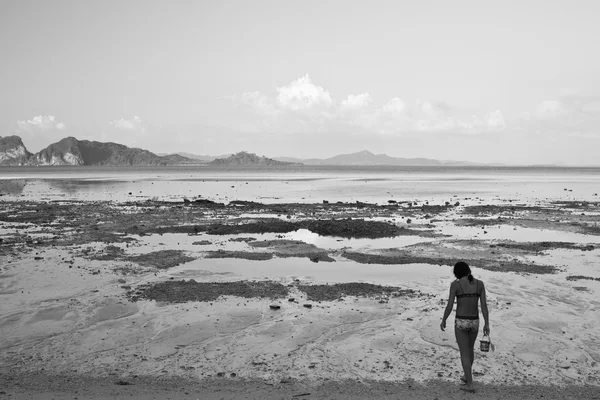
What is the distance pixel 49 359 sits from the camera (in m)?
10.4

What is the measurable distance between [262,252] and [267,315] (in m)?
9.25

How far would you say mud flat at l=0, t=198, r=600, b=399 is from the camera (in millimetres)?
9406

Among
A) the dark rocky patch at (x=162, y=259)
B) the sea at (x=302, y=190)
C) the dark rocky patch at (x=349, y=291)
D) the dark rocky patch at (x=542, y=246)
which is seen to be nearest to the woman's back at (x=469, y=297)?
the dark rocky patch at (x=349, y=291)

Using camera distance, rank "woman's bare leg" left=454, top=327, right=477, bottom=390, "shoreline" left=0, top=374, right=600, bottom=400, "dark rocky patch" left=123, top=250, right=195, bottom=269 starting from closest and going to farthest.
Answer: "shoreline" left=0, top=374, right=600, bottom=400, "woman's bare leg" left=454, top=327, right=477, bottom=390, "dark rocky patch" left=123, top=250, right=195, bottom=269

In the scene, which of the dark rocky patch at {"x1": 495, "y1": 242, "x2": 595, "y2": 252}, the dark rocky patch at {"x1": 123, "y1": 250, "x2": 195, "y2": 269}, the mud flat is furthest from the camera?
the dark rocky patch at {"x1": 495, "y1": 242, "x2": 595, "y2": 252}

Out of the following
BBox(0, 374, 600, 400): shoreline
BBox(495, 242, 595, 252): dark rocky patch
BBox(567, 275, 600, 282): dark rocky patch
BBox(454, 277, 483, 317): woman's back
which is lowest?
BBox(0, 374, 600, 400): shoreline

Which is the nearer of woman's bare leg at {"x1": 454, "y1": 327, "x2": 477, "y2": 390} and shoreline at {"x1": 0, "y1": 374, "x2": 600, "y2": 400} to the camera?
shoreline at {"x1": 0, "y1": 374, "x2": 600, "y2": 400}

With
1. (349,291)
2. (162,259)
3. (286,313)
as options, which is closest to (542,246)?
(349,291)

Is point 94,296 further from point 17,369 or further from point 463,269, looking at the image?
point 463,269

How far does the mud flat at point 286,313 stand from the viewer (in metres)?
9.41

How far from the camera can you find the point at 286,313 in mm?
13609

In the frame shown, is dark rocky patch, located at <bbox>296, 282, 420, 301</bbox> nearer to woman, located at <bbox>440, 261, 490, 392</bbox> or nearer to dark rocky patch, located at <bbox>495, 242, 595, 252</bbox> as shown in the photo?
woman, located at <bbox>440, 261, 490, 392</bbox>

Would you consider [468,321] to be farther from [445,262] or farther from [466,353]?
[445,262]

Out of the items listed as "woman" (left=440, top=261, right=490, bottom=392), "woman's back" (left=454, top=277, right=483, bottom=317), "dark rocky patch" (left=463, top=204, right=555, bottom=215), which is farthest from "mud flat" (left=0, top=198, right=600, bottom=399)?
"dark rocky patch" (left=463, top=204, right=555, bottom=215)
